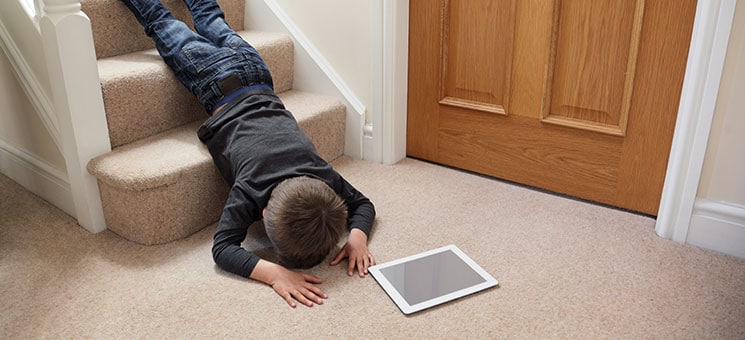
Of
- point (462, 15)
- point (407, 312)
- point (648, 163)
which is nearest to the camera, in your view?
point (407, 312)

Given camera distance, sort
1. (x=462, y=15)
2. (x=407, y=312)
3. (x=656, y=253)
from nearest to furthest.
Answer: (x=407, y=312) < (x=656, y=253) < (x=462, y=15)

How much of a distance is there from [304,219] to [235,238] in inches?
9.6

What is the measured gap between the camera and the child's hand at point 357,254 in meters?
1.53

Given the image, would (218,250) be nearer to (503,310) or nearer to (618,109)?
(503,310)

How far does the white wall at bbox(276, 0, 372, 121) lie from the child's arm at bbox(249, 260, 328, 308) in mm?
892

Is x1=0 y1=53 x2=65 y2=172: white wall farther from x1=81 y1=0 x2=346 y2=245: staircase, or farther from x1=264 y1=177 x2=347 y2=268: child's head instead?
x1=264 y1=177 x2=347 y2=268: child's head

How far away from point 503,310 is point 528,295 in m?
0.09

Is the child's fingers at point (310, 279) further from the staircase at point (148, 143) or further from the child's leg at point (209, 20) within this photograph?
the child's leg at point (209, 20)

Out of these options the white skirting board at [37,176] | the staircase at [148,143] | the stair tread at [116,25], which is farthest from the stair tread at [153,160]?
the stair tread at [116,25]

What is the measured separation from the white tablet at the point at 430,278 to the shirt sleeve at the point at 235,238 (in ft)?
1.03

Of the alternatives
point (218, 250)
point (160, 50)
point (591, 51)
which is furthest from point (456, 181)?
point (160, 50)

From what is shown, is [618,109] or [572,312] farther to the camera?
[618,109]

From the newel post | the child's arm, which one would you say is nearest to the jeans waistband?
the newel post

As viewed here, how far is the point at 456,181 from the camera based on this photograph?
2.08 m
